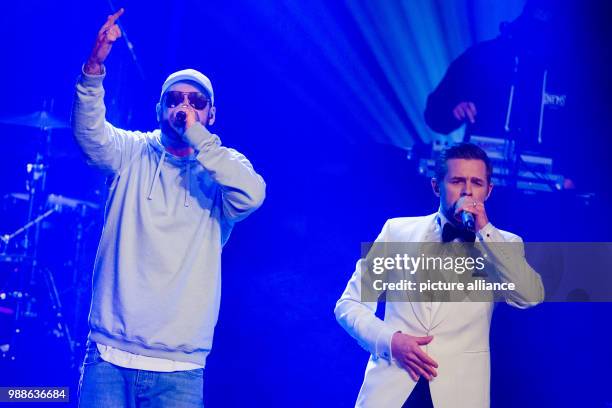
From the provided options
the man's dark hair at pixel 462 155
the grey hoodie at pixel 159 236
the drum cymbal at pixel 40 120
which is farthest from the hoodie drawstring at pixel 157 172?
the drum cymbal at pixel 40 120

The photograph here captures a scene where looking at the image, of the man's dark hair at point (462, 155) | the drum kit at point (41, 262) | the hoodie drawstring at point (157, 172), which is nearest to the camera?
the hoodie drawstring at point (157, 172)

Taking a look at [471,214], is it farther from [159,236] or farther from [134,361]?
[134,361]

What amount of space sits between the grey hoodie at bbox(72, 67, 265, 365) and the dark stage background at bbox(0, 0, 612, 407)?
124cm

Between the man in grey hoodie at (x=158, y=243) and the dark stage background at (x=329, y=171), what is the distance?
1.21 metres

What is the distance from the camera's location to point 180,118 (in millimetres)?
2547

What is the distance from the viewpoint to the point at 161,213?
8.06ft

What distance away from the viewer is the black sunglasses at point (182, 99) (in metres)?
2.60

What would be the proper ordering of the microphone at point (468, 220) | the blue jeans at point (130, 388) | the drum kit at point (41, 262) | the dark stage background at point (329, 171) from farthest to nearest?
the drum kit at point (41, 262), the dark stage background at point (329, 171), the microphone at point (468, 220), the blue jeans at point (130, 388)

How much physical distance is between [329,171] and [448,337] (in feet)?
4.95

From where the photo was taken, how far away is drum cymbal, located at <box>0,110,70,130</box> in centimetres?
462

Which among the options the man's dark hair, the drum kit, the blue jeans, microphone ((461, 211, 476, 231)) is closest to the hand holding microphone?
microphone ((461, 211, 476, 231))

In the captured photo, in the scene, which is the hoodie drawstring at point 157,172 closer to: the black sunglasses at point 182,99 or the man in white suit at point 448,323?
the black sunglasses at point 182,99

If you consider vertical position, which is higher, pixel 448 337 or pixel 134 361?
pixel 448 337

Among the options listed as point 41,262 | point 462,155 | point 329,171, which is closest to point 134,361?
point 462,155
